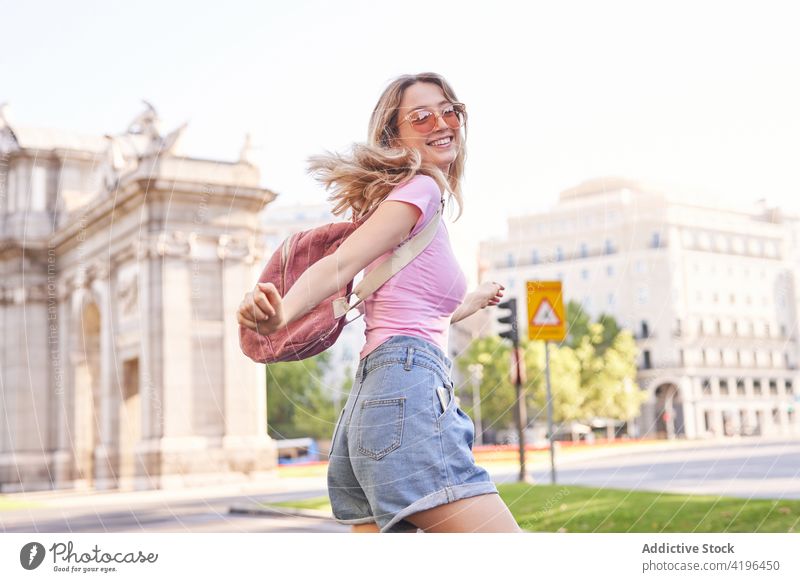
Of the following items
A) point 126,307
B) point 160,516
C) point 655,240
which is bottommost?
point 160,516

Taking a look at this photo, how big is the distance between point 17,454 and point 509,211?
19.8 ft

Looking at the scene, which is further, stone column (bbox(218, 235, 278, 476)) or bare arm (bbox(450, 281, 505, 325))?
stone column (bbox(218, 235, 278, 476))

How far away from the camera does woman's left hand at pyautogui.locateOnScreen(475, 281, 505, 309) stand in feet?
9.50

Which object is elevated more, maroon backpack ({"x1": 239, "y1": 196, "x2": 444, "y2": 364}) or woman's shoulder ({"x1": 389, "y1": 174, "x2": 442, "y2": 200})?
woman's shoulder ({"x1": 389, "y1": 174, "x2": 442, "y2": 200})

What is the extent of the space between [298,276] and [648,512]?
18.1 feet

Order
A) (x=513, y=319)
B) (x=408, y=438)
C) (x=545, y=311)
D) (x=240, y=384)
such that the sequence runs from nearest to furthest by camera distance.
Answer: (x=408, y=438), (x=545, y=311), (x=513, y=319), (x=240, y=384)

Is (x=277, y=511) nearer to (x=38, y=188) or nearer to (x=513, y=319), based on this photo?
(x=513, y=319)

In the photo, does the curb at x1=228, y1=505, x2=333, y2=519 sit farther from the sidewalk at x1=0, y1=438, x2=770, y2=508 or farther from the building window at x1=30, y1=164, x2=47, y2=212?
the building window at x1=30, y1=164, x2=47, y2=212

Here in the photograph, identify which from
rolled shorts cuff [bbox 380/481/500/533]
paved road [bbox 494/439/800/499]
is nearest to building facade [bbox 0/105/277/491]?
rolled shorts cuff [bbox 380/481/500/533]

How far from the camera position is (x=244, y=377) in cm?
955

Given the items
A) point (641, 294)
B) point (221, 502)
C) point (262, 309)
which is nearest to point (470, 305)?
point (262, 309)

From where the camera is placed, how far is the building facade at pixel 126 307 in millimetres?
6105

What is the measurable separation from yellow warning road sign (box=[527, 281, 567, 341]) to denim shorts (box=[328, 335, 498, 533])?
183cm

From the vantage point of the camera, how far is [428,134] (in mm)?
2637
